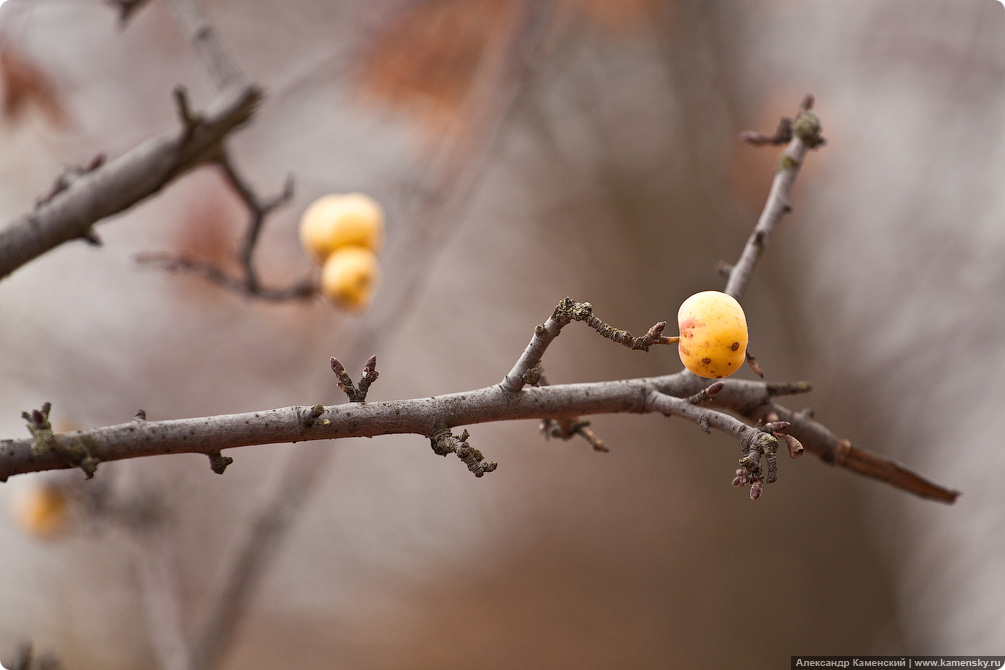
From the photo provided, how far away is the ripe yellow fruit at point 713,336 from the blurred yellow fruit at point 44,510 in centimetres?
233

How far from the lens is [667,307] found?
3.33 metres

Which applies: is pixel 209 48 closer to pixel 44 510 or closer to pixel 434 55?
pixel 44 510

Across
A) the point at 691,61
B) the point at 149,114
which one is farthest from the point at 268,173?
the point at 691,61

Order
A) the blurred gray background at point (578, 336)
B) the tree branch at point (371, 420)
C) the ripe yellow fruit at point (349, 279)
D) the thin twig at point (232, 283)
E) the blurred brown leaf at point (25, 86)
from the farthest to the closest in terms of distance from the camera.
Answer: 1. the blurred gray background at point (578, 336)
2. the blurred brown leaf at point (25, 86)
3. the ripe yellow fruit at point (349, 279)
4. the thin twig at point (232, 283)
5. the tree branch at point (371, 420)

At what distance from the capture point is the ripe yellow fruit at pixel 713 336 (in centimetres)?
75

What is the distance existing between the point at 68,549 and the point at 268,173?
2.89m

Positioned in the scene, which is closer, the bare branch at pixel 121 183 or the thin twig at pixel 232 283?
the bare branch at pixel 121 183

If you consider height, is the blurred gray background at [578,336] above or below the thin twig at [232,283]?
above

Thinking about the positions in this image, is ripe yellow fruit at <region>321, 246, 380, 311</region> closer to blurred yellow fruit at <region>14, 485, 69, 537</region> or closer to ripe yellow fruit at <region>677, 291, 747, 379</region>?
ripe yellow fruit at <region>677, 291, 747, 379</region>

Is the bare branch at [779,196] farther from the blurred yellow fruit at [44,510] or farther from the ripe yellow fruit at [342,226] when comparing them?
the blurred yellow fruit at [44,510]

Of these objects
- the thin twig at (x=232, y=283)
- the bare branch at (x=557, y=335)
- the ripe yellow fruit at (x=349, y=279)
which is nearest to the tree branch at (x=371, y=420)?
the bare branch at (x=557, y=335)

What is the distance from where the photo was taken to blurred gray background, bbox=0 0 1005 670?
291 centimetres

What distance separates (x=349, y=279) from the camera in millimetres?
1704

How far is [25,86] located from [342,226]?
52.8 inches
